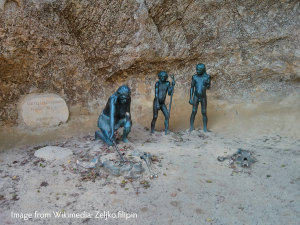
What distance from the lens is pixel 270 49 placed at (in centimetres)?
749

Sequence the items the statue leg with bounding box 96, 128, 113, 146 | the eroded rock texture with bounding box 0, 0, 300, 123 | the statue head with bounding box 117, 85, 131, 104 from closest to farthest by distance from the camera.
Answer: the statue head with bounding box 117, 85, 131, 104 < the statue leg with bounding box 96, 128, 113, 146 < the eroded rock texture with bounding box 0, 0, 300, 123

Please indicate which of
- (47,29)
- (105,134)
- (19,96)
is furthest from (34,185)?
(47,29)

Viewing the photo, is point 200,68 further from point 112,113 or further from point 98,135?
point 98,135

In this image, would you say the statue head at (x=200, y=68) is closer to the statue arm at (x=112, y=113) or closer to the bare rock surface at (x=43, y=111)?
the statue arm at (x=112, y=113)

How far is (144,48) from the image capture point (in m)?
7.15

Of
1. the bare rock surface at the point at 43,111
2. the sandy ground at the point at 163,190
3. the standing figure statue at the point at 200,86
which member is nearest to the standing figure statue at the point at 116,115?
the sandy ground at the point at 163,190

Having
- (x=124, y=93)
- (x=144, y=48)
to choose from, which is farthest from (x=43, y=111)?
(x=144, y=48)

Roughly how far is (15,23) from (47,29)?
72cm

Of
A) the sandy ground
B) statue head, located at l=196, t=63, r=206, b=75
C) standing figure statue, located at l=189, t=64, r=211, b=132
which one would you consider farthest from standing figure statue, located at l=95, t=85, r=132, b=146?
statue head, located at l=196, t=63, r=206, b=75

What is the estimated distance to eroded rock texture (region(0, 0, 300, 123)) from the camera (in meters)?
6.32

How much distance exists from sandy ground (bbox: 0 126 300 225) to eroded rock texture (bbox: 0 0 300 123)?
8.20ft

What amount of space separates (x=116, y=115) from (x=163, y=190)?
6.85 feet

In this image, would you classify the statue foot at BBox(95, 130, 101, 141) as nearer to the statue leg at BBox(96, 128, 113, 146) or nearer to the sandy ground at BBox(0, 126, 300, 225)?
the statue leg at BBox(96, 128, 113, 146)

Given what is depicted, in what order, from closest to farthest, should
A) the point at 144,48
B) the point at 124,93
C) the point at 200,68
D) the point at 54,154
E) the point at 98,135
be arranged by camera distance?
the point at 54,154 → the point at 124,93 → the point at 98,135 → the point at 200,68 → the point at 144,48
